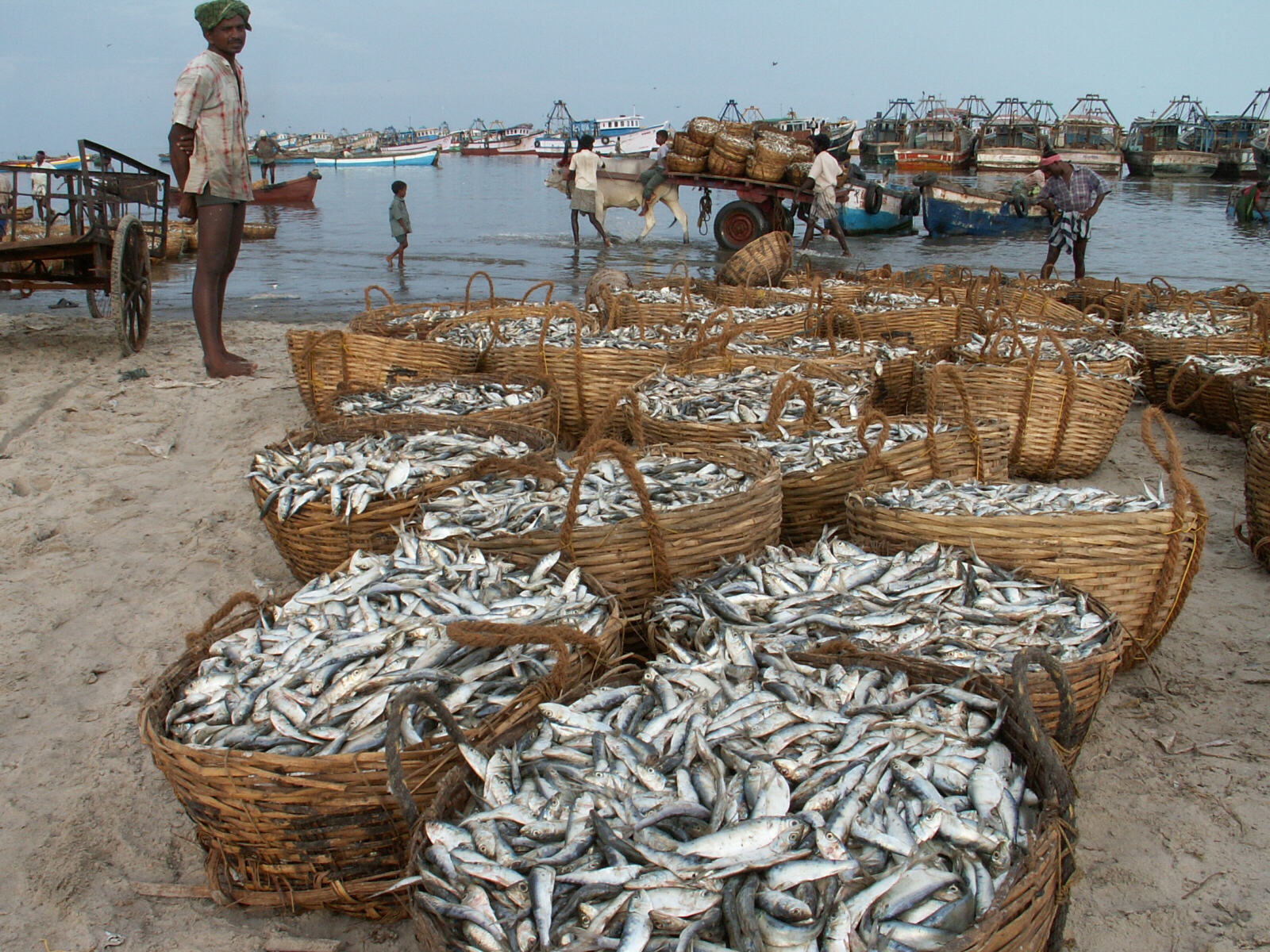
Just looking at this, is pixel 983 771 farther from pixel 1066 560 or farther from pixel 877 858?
pixel 1066 560

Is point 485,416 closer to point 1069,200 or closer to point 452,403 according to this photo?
point 452,403

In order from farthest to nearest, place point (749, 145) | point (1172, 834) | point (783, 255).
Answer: point (749, 145) < point (783, 255) < point (1172, 834)

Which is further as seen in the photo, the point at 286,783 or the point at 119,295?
the point at 119,295

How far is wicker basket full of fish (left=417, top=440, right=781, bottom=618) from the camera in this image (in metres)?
3.15

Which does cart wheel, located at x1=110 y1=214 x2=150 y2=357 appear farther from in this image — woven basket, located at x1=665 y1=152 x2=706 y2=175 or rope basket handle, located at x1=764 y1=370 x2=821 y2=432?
woven basket, located at x1=665 y1=152 x2=706 y2=175

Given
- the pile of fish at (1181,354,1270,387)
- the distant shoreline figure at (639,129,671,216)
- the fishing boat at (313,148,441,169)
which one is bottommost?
the pile of fish at (1181,354,1270,387)

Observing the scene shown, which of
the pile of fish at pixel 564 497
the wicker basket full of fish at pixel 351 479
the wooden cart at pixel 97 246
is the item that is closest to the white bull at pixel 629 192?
the wooden cart at pixel 97 246

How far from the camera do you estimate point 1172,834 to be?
2.64m

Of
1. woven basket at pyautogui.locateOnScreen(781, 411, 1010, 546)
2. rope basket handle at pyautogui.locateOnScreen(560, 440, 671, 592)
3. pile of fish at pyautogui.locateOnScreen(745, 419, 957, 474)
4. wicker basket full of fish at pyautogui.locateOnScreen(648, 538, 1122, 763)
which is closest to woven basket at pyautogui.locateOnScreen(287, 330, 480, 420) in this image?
pile of fish at pyautogui.locateOnScreen(745, 419, 957, 474)

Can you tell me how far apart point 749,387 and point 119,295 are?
5.71 metres

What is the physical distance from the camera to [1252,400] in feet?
18.2

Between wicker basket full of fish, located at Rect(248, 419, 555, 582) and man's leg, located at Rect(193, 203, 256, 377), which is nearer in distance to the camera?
wicker basket full of fish, located at Rect(248, 419, 555, 582)

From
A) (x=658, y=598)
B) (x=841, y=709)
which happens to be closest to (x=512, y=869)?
(x=841, y=709)

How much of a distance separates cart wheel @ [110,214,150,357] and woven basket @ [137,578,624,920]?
251 inches
